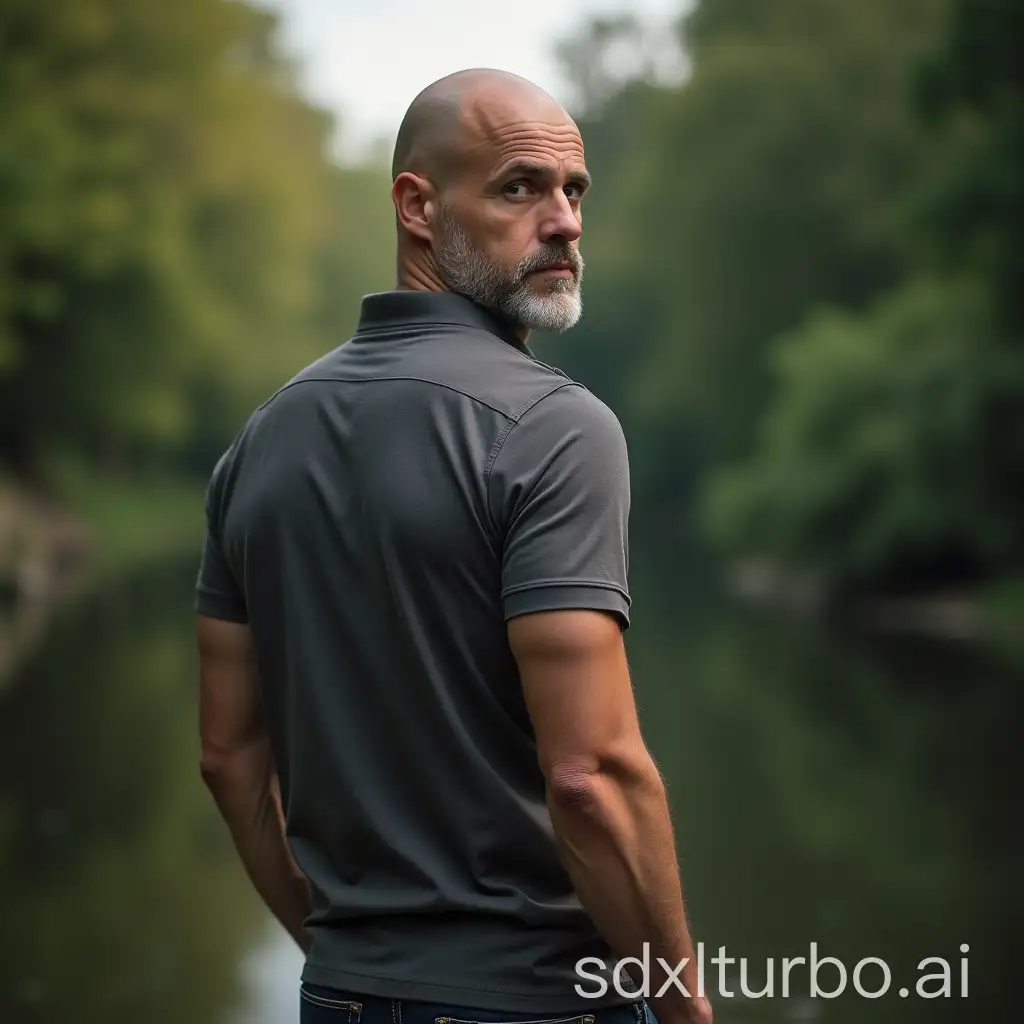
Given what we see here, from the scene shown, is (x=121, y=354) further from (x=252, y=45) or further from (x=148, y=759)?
(x=252, y=45)

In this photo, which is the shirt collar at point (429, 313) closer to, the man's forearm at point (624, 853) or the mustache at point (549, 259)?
the mustache at point (549, 259)

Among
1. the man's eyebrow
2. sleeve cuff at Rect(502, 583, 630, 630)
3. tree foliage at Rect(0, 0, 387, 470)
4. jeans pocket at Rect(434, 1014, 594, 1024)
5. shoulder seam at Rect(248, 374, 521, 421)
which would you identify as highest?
tree foliage at Rect(0, 0, 387, 470)

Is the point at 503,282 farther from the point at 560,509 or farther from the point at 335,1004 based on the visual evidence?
the point at 335,1004

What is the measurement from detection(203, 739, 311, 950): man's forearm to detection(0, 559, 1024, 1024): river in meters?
3.47

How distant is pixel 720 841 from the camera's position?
9.52 meters

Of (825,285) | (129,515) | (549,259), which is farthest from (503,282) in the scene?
(825,285)

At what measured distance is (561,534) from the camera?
232cm

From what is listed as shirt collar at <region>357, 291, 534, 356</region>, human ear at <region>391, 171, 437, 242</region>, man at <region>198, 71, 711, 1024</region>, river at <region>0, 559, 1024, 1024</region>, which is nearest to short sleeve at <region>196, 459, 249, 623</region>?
man at <region>198, 71, 711, 1024</region>

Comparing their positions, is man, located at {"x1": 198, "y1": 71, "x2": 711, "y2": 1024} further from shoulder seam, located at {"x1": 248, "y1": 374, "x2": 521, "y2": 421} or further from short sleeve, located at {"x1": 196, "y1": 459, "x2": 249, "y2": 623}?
short sleeve, located at {"x1": 196, "y1": 459, "x2": 249, "y2": 623}

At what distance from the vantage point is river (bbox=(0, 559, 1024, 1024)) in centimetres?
680

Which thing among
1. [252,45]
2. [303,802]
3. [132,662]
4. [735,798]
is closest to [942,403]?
[132,662]

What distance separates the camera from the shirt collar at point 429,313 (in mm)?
2568

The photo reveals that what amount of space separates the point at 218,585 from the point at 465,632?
0.51 m

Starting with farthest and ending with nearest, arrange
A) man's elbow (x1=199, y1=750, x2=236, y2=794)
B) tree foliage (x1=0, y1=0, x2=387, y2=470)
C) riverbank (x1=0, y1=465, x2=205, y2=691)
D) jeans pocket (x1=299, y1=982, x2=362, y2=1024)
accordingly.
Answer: tree foliage (x1=0, y1=0, x2=387, y2=470) → riverbank (x1=0, y1=465, x2=205, y2=691) → man's elbow (x1=199, y1=750, x2=236, y2=794) → jeans pocket (x1=299, y1=982, x2=362, y2=1024)
